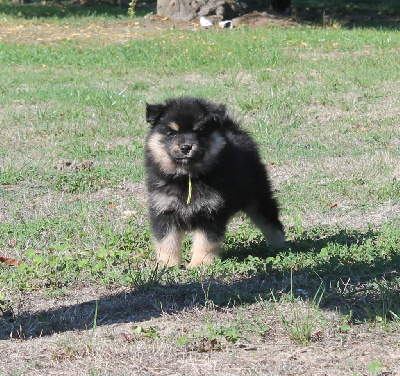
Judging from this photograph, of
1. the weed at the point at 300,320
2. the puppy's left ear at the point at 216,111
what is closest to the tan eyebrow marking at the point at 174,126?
the puppy's left ear at the point at 216,111

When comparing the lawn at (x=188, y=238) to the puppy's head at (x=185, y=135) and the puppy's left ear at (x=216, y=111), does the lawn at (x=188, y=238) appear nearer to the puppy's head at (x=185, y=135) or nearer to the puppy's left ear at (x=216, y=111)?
the puppy's head at (x=185, y=135)

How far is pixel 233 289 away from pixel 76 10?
21692 mm

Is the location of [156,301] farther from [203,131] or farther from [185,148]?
[203,131]

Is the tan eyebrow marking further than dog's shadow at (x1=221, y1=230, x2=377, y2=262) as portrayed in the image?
No

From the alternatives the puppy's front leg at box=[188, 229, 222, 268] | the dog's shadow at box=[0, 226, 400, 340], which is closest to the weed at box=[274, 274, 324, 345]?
the dog's shadow at box=[0, 226, 400, 340]

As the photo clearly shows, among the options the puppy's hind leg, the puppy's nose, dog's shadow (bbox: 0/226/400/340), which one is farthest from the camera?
the puppy's hind leg

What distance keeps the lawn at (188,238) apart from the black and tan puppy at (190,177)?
263 mm

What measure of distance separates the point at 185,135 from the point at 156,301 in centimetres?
144

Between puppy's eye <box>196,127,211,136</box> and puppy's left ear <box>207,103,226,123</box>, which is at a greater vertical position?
puppy's left ear <box>207,103,226,123</box>

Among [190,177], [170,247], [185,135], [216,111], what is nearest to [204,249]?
[170,247]

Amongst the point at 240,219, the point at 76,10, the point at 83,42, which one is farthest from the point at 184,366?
the point at 76,10

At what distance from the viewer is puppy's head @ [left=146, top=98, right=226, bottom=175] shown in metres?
5.94

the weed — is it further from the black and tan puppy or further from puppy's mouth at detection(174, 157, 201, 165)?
puppy's mouth at detection(174, 157, 201, 165)

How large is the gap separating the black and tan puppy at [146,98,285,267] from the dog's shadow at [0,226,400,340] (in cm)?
58
